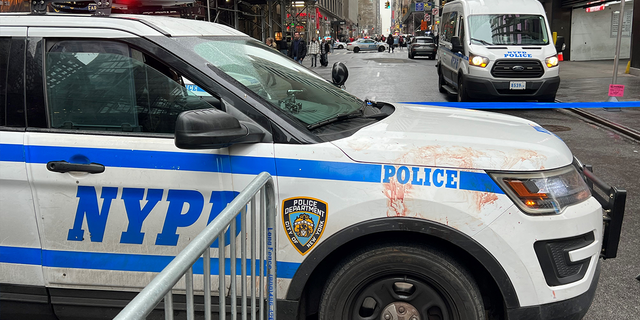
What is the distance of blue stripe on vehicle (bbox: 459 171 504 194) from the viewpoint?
2520 millimetres

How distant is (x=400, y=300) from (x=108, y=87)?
70.1 inches

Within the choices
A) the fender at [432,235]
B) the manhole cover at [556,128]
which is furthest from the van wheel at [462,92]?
the fender at [432,235]

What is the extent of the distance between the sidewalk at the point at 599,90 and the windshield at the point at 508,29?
1.77 m

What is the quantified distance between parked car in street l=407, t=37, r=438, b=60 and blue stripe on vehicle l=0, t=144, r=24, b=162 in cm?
3574

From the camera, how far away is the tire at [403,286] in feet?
8.39

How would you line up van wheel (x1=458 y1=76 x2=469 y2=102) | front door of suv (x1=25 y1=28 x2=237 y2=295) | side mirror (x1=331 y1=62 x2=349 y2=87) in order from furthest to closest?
1. van wheel (x1=458 y1=76 x2=469 y2=102)
2. side mirror (x1=331 y1=62 x2=349 y2=87)
3. front door of suv (x1=25 y1=28 x2=237 y2=295)

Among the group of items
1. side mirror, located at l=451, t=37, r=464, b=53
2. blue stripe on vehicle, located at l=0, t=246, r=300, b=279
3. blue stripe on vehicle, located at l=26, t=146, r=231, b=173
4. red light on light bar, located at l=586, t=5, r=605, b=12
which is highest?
red light on light bar, located at l=586, t=5, r=605, b=12

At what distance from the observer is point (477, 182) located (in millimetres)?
2527

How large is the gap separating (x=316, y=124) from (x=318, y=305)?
2.97ft

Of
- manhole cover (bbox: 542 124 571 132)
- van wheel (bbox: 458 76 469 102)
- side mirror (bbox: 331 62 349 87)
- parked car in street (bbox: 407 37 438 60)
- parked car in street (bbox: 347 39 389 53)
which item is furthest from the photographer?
parked car in street (bbox: 347 39 389 53)

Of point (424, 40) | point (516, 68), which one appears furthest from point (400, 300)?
point (424, 40)

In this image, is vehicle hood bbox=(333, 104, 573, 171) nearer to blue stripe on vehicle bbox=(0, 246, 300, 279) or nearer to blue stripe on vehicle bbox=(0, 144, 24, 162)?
blue stripe on vehicle bbox=(0, 246, 300, 279)

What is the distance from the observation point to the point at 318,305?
9.13 feet

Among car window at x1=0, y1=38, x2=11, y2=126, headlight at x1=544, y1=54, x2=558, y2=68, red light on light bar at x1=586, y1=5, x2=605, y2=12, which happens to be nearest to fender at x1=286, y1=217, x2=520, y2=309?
car window at x1=0, y1=38, x2=11, y2=126
